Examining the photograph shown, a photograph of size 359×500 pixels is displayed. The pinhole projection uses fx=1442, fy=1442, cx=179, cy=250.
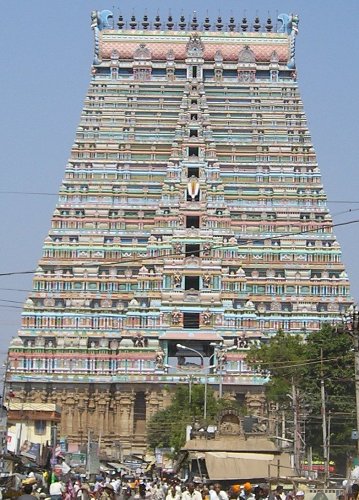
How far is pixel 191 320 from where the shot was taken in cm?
11325

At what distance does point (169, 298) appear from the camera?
369 ft

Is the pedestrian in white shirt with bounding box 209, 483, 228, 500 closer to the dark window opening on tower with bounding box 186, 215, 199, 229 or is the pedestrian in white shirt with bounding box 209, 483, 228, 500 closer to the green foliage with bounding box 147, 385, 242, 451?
the green foliage with bounding box 147, 385, 242, 451

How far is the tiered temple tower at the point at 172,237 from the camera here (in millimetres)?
111000

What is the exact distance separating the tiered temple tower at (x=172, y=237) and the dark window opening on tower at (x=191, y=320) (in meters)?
0.15

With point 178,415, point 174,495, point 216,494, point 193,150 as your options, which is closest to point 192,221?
point 193,150

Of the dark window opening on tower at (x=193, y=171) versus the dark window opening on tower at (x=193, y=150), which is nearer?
the dark window opening on tower at (x=193, y=171)

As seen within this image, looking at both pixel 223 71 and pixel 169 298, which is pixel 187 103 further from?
pixel 169 298

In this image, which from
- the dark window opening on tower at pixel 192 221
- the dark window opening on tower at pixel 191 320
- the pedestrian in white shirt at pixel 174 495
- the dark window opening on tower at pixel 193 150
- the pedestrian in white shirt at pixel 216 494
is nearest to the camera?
the pedestrian in white shirt at pixel 216 494

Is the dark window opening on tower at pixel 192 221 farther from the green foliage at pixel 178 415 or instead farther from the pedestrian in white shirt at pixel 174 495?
the pedestrian in white shirt at pixel 174 495

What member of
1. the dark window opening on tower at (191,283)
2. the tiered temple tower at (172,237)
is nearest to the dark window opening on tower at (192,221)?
the tiered temple tower at (172,237)

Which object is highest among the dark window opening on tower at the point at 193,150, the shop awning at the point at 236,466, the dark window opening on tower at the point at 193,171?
the dark window opening on tower at the point at 193,150

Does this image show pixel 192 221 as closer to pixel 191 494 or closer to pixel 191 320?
pixel 191 320

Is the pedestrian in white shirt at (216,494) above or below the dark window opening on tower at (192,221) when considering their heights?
below

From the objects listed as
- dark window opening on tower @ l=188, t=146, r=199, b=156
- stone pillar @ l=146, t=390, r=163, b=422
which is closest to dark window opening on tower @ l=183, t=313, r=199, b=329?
stone pillar @ l=146, t=390, r=163, b=422
